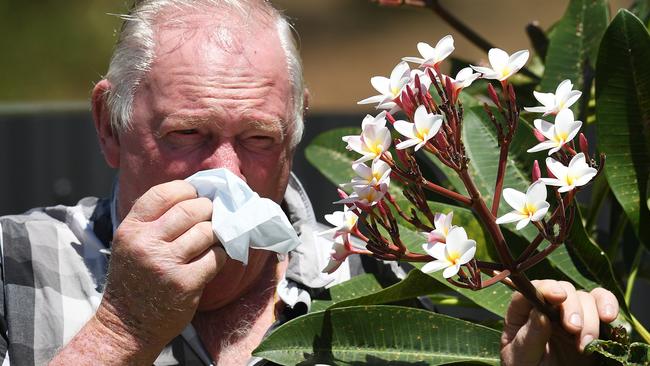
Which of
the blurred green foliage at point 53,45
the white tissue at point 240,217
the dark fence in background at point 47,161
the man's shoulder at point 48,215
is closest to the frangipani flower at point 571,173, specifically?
the white tissue at point 240,217

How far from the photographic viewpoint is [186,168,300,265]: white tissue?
1.83 m

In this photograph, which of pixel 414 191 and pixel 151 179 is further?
pixel 151 179

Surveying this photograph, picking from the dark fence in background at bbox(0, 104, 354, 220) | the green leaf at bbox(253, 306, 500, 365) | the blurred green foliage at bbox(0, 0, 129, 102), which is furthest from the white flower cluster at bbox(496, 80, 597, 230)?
the blurred green foliage at bbox(0, 0, 129, 102)

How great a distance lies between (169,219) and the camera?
5.89 ft

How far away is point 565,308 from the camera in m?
1.67

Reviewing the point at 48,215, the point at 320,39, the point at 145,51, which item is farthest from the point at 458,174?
the point at 320,39

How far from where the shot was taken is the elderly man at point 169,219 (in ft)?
5.90

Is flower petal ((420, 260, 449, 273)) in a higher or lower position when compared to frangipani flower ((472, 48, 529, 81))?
lower

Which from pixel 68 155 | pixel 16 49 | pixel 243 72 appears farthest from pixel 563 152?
pixel 16 49

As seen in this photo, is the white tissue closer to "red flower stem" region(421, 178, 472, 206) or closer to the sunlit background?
"red flower stem" region(421, 178, 472, 206)

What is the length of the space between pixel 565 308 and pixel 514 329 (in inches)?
4.1

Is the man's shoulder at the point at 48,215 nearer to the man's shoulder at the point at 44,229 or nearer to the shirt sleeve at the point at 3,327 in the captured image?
the man's shoulder at the point at 44,229

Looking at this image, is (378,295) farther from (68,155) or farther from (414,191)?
(68,155)

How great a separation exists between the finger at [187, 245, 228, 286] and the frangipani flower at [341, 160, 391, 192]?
321 millimetres
